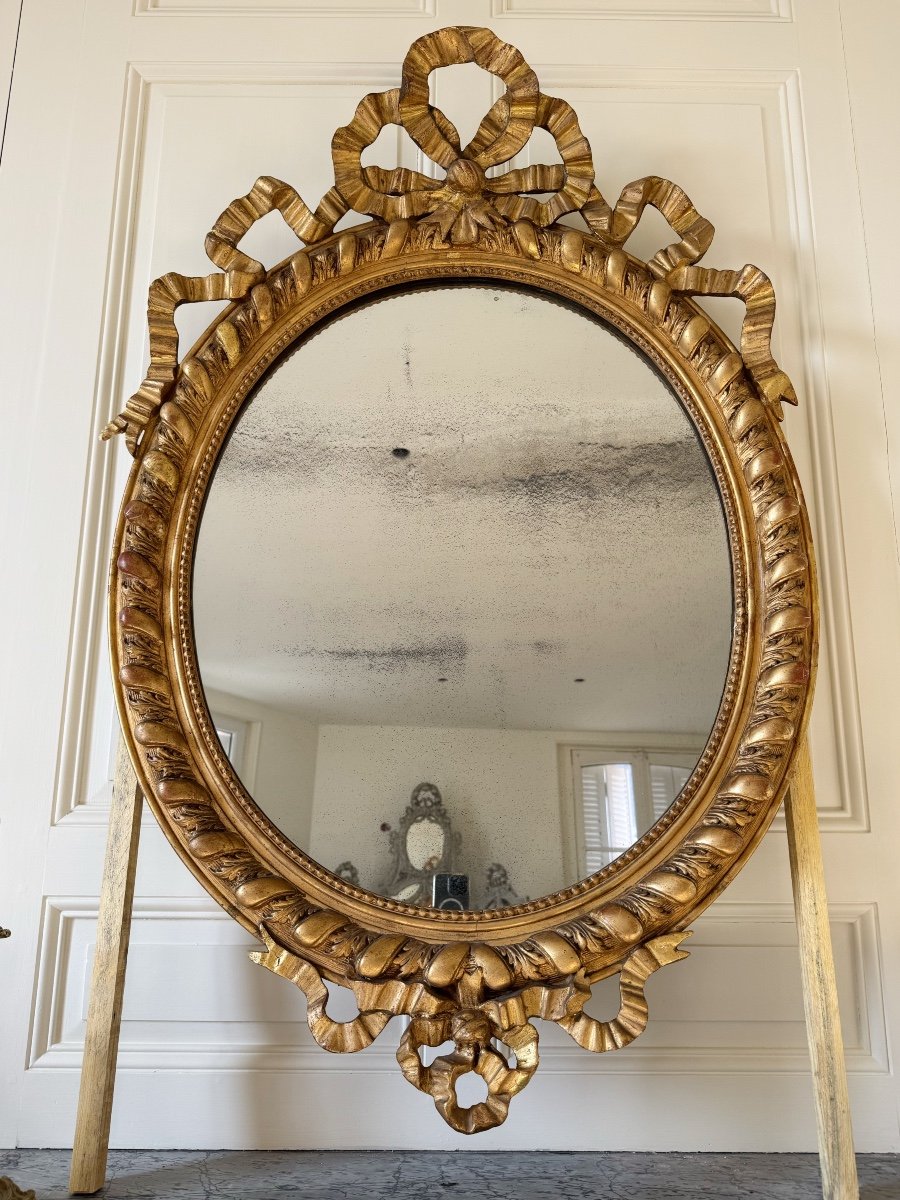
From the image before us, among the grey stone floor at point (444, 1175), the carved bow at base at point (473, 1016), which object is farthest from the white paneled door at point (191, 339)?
the carved bow at base at point (473, 1016)

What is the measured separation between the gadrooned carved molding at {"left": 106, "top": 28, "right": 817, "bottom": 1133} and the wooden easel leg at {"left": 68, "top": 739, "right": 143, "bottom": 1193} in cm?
7

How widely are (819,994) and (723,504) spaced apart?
23.3 inches

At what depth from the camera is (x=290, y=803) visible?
45.4 inches

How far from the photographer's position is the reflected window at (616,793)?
3.73ft


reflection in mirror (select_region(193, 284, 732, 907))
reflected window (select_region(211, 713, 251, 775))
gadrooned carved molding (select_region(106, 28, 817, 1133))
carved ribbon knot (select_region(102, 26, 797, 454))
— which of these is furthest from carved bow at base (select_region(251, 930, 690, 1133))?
carved ribbon knot (select_region(102, 26, 797, 454))

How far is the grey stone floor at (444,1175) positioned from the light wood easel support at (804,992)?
49 mm

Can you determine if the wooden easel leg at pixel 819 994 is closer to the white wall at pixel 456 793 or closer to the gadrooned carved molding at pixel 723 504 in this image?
the gadrooned carved molding at pixel 723 504

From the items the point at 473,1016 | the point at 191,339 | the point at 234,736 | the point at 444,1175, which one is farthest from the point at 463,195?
the point at 444,1175

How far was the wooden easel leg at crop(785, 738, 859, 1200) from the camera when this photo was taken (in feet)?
3.40

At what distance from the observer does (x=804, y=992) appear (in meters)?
1.10

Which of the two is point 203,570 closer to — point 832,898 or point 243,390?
point 243,390

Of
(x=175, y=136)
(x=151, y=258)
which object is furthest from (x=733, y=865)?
(x=175, y=136)

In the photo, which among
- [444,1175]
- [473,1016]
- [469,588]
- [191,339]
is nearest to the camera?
[473,1016]

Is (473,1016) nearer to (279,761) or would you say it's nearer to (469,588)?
(279,761)
